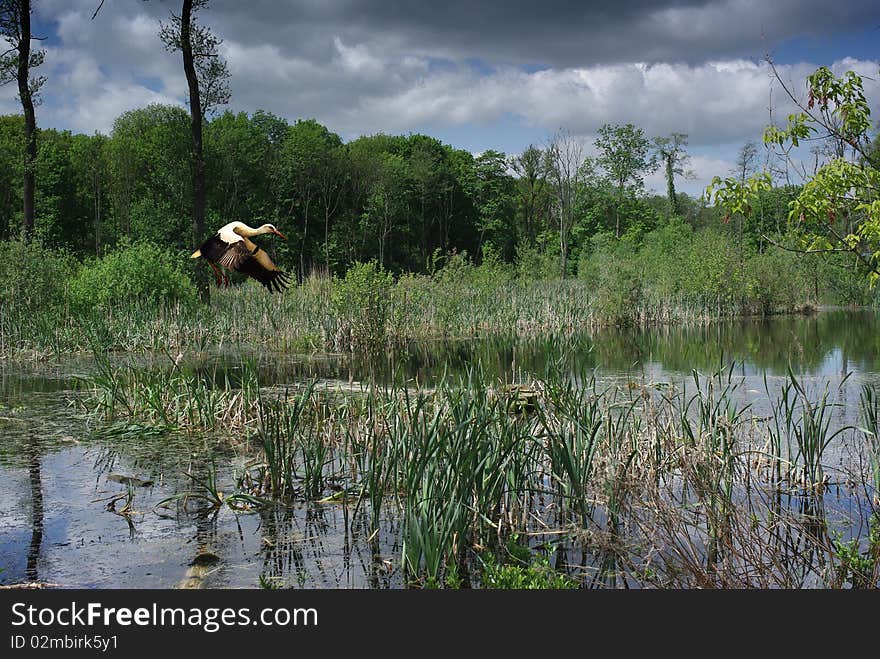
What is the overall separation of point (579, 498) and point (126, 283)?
512 inches

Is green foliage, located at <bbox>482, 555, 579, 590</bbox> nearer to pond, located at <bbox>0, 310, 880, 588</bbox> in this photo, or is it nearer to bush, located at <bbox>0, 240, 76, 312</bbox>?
pond, located at <bbox>0, 310, 880, 588</bbox>

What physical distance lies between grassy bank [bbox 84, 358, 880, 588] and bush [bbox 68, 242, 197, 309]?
989 centimetres

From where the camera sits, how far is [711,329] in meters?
20.2

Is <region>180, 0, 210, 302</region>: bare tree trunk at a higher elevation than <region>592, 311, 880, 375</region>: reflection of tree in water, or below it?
higher

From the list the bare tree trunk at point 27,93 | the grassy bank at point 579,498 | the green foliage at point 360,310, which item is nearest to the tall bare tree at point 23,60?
the bare tree trunk at point 27,93

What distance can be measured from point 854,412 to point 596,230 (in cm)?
3888

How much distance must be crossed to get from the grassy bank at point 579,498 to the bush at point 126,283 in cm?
989

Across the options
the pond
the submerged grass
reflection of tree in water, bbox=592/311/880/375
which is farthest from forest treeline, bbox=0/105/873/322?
the pond

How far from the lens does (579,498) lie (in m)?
4.46

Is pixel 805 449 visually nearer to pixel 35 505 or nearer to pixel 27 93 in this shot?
pixel 35 505

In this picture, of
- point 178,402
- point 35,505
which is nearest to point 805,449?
point 35,505

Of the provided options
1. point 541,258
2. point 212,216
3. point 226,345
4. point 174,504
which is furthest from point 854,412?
point 212,216

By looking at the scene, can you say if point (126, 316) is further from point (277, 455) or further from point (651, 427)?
point (651, 427)

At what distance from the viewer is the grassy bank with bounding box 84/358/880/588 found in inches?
154
